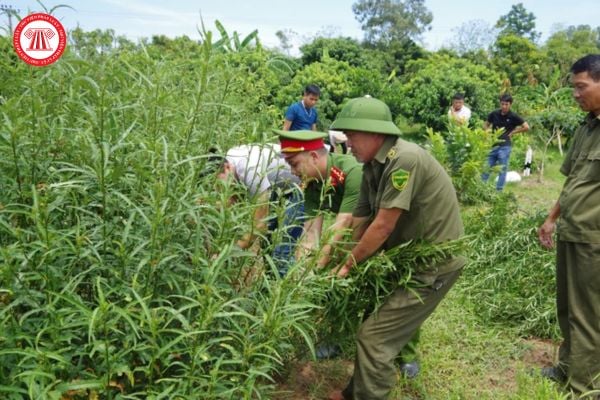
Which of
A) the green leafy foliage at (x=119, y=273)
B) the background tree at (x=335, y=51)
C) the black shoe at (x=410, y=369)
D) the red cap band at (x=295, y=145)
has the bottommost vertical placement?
the black shoe at (x=410, y=369)

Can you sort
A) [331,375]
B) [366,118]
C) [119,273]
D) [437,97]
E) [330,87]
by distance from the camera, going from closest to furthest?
[119,273]
[366,118]
[331,375]
[330,87]
[437,97]

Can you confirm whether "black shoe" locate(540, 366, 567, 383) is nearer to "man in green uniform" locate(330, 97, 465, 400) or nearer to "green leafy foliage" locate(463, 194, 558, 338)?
"green leafy foliage" locate(463, 194, 558, 338)

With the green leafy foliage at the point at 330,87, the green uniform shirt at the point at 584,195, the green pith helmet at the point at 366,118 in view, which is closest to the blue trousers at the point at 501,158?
the green leafy foliage at the point at 330,87

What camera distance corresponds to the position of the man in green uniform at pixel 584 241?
3.06 m

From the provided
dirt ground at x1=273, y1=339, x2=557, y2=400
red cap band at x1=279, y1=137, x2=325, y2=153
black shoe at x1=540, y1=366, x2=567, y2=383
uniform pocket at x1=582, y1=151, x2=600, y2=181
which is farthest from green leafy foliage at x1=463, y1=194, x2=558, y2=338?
red cap band at x1=279, y1=137, x2=325, y2=153

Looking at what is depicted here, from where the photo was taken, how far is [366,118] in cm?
266

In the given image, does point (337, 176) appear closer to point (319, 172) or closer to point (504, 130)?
point (319, 172)

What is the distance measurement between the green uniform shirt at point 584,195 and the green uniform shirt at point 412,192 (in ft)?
2.52

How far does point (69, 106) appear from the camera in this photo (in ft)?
7.51

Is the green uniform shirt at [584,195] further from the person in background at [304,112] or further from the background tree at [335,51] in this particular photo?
the background tree at [335,51]

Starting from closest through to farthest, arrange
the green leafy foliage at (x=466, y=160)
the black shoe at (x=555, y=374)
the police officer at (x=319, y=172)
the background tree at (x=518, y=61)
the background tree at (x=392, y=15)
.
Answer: the police officer at (x=319, y=172) → the black shoe at (x=555, y=374) → the green leafy foliage at (x=466, y=160) → the background tree at (x=518, y=61) → the background tree at (x=392, y=15)

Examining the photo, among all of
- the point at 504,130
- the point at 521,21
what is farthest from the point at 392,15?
the point at 504,130

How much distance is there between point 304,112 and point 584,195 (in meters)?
5.21
